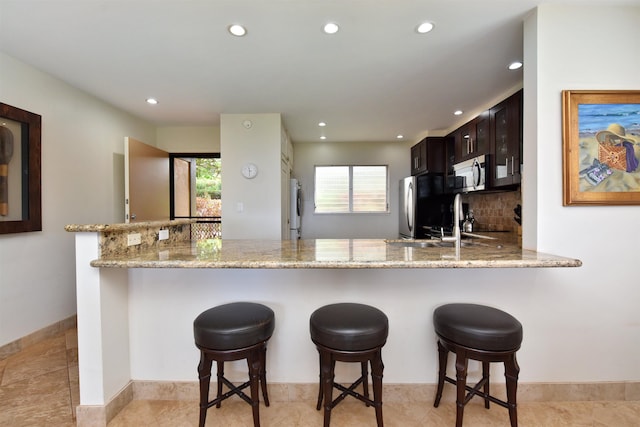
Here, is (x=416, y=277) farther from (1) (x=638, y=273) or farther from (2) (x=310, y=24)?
(2) (x=310, y=24)

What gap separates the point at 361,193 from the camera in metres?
5.06

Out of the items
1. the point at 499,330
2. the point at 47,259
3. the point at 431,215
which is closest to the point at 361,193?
the point at 431,215

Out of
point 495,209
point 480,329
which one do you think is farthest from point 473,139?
point 480,329

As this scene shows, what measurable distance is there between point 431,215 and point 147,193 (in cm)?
412

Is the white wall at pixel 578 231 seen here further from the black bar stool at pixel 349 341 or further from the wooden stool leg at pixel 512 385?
the black bar stool at pixel 349 341

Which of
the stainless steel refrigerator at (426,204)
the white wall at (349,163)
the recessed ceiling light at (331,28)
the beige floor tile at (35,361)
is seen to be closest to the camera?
the recessed ceiling light at (331,28)

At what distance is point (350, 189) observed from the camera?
16.6 feet

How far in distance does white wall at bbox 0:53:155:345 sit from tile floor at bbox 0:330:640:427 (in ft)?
2.85

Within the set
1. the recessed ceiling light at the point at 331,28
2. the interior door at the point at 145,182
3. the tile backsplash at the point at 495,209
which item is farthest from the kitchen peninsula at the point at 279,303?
the interior door at the point at 145,182

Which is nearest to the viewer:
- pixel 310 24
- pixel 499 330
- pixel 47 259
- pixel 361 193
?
pixel 499 330

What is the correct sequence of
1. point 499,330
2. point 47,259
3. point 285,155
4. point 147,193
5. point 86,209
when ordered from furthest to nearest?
point 285,155, point 147,193, point 86,209, point 47,259, point 499,330

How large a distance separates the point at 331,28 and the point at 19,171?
2.83 meters

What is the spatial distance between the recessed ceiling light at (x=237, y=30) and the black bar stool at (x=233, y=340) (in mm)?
1837

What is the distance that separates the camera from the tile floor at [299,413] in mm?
1458
